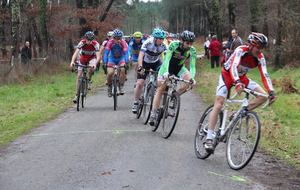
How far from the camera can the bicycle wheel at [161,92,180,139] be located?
10453mm

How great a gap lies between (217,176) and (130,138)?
3.30 meters

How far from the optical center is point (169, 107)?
10.7 meters

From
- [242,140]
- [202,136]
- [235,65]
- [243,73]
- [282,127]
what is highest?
[235,65]

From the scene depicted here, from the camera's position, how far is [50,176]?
7.65 metres

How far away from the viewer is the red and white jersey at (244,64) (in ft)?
26.6

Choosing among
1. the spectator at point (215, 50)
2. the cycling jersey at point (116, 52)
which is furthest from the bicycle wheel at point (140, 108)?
the spectator at point (215, 50)

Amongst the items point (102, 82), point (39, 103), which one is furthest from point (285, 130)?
point (102, 82)

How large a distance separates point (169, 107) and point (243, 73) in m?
2.44

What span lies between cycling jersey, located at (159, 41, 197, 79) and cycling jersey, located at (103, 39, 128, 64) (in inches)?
157

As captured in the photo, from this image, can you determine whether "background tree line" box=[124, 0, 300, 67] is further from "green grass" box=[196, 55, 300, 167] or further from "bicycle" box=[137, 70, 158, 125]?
"bicycle" box=[137, 70, 158, 125]

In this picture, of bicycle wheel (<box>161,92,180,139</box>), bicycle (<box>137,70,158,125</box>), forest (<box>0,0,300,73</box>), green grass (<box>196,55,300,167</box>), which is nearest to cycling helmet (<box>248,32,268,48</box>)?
green grass (<box>196,55,300,167</box>)

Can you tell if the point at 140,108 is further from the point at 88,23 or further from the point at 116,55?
the point at 88,23

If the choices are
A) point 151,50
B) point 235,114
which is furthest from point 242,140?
point 151,50

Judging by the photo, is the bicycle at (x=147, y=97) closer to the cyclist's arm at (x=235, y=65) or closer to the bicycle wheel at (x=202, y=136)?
the bicycle wheel at (x=202, y=136)
